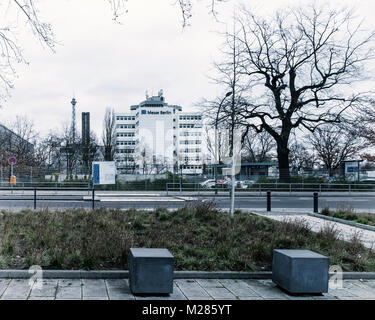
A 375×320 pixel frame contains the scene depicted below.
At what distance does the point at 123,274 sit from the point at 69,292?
41.2 inches

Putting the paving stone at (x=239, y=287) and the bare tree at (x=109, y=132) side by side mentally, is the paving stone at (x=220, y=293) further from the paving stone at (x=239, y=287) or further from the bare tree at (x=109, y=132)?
the bare tree at (x=109, y=132)

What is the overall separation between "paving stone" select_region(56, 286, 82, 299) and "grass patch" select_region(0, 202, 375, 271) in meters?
0.85

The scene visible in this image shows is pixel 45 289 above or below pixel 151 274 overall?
below

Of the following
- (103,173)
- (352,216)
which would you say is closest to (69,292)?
(352,216)

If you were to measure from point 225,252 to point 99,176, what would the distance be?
11206 millimetres

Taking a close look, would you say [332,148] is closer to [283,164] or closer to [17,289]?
[283,164]

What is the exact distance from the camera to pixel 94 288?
598cm

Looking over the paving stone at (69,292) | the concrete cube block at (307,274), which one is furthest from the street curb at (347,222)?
the paving stone at (69,292)

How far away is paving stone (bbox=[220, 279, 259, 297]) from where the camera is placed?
237 inches

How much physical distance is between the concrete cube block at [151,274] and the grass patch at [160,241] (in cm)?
136
